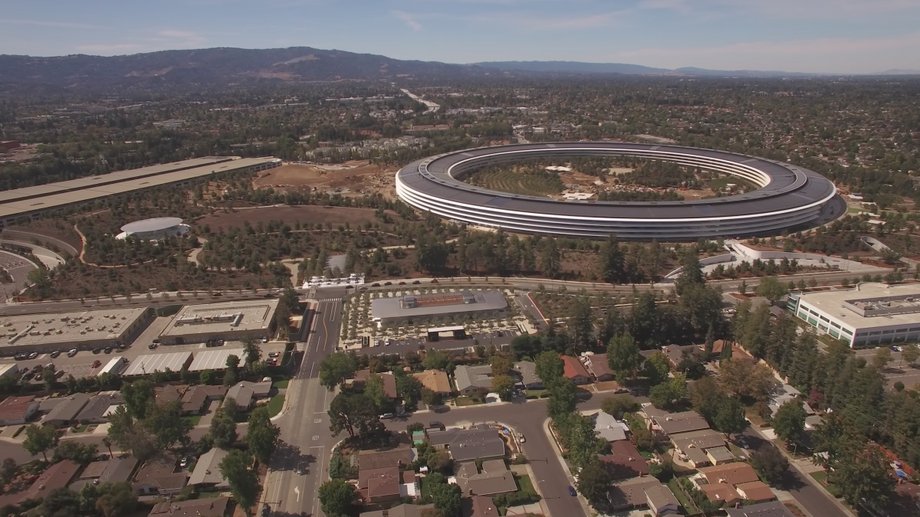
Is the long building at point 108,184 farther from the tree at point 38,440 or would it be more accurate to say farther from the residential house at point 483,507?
the residential house at point 483,507

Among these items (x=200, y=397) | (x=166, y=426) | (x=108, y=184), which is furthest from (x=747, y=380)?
(x=108, y=184)

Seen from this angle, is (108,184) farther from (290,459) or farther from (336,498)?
(336,498)

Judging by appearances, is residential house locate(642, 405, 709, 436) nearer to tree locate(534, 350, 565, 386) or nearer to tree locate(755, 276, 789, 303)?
tree locate(534, 350, 565, 386)

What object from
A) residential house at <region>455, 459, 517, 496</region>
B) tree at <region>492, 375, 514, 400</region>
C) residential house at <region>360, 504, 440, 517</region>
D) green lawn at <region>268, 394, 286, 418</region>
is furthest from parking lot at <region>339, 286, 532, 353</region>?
residential house at <region>360, 504, 440, 517</region>

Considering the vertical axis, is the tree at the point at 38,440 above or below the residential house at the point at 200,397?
above

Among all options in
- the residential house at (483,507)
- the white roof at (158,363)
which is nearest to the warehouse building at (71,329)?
the white roof at (158,363)
